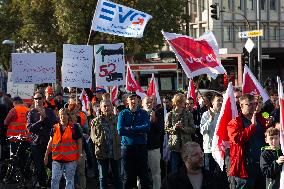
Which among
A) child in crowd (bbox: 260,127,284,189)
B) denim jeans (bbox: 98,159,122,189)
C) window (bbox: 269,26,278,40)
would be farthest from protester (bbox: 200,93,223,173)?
window (bbox: 269,26,278,40)

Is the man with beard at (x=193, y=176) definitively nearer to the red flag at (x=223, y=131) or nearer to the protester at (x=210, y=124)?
the red flag at (x=223, y=131)

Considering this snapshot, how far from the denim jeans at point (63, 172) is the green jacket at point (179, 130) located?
1653 millimetres

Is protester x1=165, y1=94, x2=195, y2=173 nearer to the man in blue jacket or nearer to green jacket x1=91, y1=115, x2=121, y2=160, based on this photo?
the man in blue jacket

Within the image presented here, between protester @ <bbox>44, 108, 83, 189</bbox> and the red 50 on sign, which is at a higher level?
the red 50 on sign

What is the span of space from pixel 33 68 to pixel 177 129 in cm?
571

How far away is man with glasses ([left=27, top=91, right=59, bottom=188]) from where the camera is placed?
1166cm

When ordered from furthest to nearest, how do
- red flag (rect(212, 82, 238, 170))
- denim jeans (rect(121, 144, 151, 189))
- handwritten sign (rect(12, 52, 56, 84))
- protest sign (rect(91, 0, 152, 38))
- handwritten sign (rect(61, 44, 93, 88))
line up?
handwritten sign (rect(12, 52, 56, 84)), protest sign (rect(91, 0, 152, 38)), handwritten sign (rect(61, 44, 93, 88)), denim jeans (rect(121, 144, 151, 189)), red flag (rect(212, 82, 238, 170))

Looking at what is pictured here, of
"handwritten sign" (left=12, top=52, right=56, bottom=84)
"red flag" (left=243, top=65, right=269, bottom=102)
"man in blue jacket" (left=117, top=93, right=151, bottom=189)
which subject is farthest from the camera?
"handwritten sign" (left=12, top=52, right=56, bottom=84)

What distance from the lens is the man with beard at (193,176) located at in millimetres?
5855

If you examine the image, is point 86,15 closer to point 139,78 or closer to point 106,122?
point 139,78

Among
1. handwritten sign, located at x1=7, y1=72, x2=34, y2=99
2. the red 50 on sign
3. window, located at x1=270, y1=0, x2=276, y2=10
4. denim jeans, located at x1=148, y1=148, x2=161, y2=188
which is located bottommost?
denim jeans, located at x1=148, y1=148, x2=161, y2=188

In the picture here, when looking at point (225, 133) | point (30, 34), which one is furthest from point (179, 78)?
point (225, 133)

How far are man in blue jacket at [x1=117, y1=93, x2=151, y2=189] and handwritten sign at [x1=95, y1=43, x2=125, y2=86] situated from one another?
14.2ft

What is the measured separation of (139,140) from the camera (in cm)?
1100
